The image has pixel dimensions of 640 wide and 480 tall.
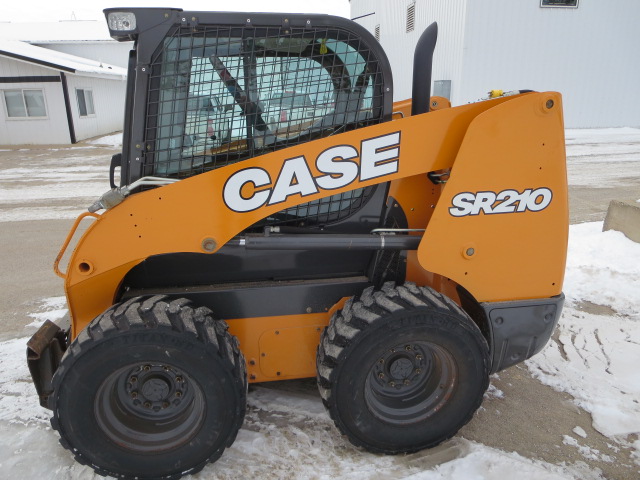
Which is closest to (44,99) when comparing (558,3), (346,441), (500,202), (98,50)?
(98,50)

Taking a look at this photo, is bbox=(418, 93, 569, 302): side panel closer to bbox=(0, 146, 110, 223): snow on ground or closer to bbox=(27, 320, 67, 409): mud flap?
bbox=(27, 320, 67, 409): mud flap

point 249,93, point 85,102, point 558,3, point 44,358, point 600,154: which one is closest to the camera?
point 249,93

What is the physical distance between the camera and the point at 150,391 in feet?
8.48

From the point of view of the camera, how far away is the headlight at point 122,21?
2299 millimetres

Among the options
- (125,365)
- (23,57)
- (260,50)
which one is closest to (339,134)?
(260,50)

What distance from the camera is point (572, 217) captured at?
23.8 feet

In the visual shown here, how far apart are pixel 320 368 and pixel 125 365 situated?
96cm

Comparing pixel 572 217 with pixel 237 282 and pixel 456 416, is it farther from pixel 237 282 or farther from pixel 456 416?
pixel 237 282

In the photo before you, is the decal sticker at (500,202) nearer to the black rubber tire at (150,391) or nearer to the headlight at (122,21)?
the black rubber tire at (150,391)

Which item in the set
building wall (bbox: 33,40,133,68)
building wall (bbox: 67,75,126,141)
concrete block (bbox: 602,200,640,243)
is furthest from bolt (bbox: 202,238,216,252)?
building wall (bbox: 33,40,133,68)

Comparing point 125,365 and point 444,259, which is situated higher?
point 444,259

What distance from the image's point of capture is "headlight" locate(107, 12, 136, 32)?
230 centimetres

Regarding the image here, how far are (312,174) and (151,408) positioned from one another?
4.86 ft

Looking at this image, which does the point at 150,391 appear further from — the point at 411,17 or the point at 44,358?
the point at 411,17
